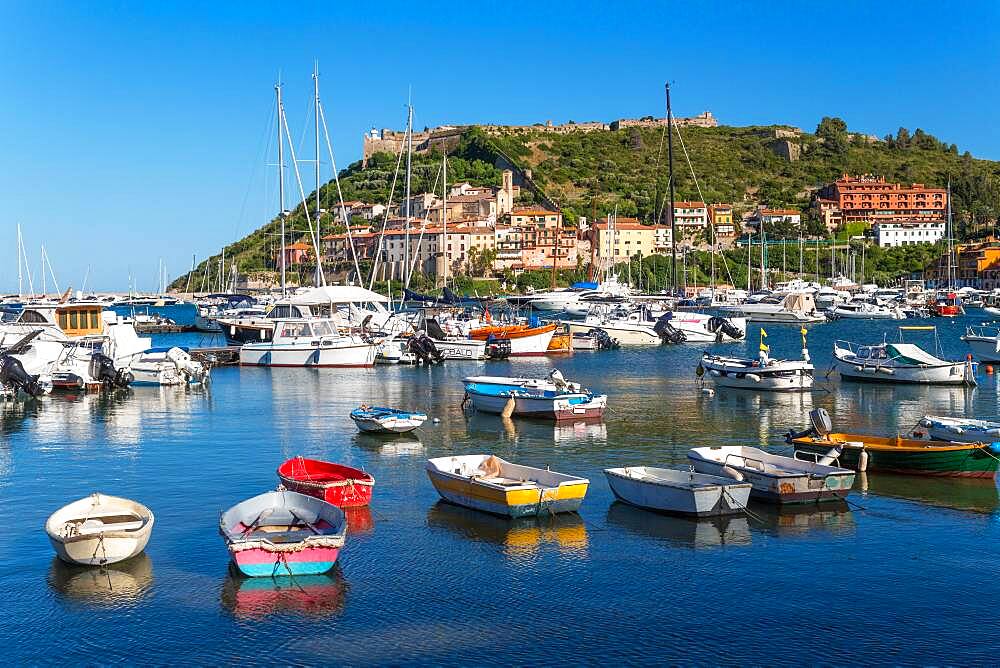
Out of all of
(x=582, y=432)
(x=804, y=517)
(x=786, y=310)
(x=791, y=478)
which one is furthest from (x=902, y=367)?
(x=786, y=310)

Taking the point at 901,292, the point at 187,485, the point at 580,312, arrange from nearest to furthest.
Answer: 1. the point at 187,485
2. the point at 580,312
3. the point at 901,292

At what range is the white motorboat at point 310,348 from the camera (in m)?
54.5

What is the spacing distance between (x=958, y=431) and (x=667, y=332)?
43.5 meters

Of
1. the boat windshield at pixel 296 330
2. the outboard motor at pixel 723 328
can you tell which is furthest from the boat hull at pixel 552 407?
the outboard motor at pixel 723 328

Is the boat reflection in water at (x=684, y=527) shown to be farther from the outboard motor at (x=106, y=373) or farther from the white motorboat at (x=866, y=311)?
the white motorboat at (x=866, y=311)

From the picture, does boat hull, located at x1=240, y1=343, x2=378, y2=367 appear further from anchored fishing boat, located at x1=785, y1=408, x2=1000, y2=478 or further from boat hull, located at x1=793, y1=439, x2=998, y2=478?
boat hull, located at x1=793, y1=439, x2=998, y2=478

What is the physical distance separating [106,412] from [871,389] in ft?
96.5

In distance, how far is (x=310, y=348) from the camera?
2154 inches

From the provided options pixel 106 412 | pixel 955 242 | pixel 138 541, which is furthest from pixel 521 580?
pixel 955 242

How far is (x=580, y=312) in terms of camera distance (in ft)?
336

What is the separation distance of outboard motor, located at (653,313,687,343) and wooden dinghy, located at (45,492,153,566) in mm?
54077

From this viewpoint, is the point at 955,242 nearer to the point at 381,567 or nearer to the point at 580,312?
the point at 580,312

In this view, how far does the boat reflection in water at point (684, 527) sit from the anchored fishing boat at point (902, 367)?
26.6 metres

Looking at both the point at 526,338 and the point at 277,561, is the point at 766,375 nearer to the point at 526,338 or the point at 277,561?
the point at 526,338
